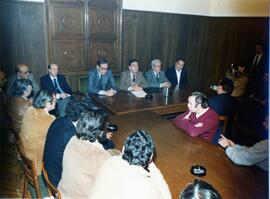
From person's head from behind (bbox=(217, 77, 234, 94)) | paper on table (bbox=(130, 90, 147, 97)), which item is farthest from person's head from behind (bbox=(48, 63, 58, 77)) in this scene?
person's head from behind (bbox=(217, 77, 234, 94))

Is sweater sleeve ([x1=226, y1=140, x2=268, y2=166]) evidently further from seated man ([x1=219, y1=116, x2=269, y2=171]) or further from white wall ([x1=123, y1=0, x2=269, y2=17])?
white wall ([x1=123, y1=0, x2=269, y2=17])

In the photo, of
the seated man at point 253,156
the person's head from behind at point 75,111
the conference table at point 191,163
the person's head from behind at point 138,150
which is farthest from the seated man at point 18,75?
the seated man at point 253,156

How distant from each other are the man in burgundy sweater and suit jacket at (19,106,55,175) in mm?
1321

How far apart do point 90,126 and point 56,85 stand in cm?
273

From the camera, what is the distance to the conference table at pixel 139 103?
3344mm

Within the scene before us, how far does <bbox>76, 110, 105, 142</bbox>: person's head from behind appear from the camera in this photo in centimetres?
190

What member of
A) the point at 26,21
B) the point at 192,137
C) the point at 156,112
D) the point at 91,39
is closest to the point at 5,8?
the point at 26,21

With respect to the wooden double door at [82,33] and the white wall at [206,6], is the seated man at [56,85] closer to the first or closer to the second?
the wooden double door at [82,33]

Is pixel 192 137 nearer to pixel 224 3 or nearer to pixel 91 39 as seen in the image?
pixel 91 39

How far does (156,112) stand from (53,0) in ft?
8.95

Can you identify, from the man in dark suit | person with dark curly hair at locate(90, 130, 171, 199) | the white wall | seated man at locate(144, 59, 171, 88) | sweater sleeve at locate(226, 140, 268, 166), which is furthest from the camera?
the white wall

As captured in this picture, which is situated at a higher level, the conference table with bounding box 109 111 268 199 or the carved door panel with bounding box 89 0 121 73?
the carved door panel with bounding box 89 0 121 73

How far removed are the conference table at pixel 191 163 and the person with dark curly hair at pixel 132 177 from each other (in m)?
0.23

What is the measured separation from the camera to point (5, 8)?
14.1 feet
